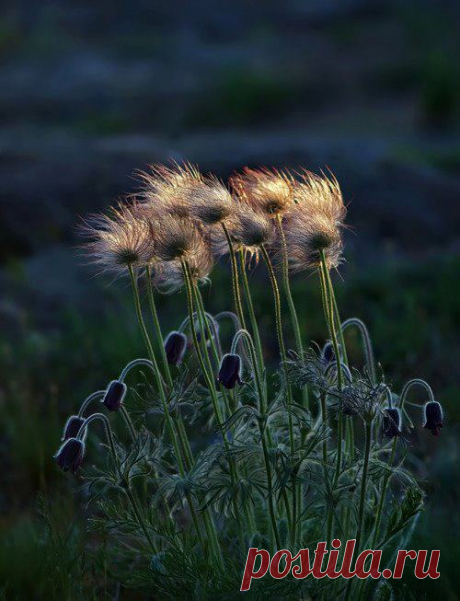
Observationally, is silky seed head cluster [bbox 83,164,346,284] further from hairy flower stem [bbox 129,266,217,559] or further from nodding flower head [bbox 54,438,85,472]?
nodding flower head [bbox 54,438,85,472]

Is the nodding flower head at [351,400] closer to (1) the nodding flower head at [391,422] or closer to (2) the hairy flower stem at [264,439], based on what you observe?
(1) the nodding flower head at [391,422]

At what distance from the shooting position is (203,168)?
7.02 m

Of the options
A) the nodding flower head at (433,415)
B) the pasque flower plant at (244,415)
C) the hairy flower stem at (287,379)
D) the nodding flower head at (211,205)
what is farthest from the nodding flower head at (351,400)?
the nodding flower head at (211,205)

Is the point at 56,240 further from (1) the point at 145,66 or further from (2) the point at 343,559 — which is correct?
(1) the point at 145,66

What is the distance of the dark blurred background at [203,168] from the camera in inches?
141

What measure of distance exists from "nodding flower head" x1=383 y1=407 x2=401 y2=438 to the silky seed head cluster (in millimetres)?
402

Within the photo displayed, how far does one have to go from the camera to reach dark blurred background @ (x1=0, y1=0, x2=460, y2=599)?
359 centimetres

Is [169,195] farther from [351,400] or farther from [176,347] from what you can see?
[351,400]

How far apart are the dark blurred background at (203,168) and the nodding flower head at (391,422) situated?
1.38 ft

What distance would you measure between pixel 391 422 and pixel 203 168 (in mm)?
4916

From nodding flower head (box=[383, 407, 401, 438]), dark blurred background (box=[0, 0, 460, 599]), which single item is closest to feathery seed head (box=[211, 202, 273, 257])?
nodding flower head (box=[383, 407, 401, 438])

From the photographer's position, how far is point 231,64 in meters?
13.9

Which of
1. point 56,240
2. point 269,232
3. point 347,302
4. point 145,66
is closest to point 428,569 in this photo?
point 269,232

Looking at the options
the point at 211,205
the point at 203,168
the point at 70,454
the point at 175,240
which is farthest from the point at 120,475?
the point at 203,168
